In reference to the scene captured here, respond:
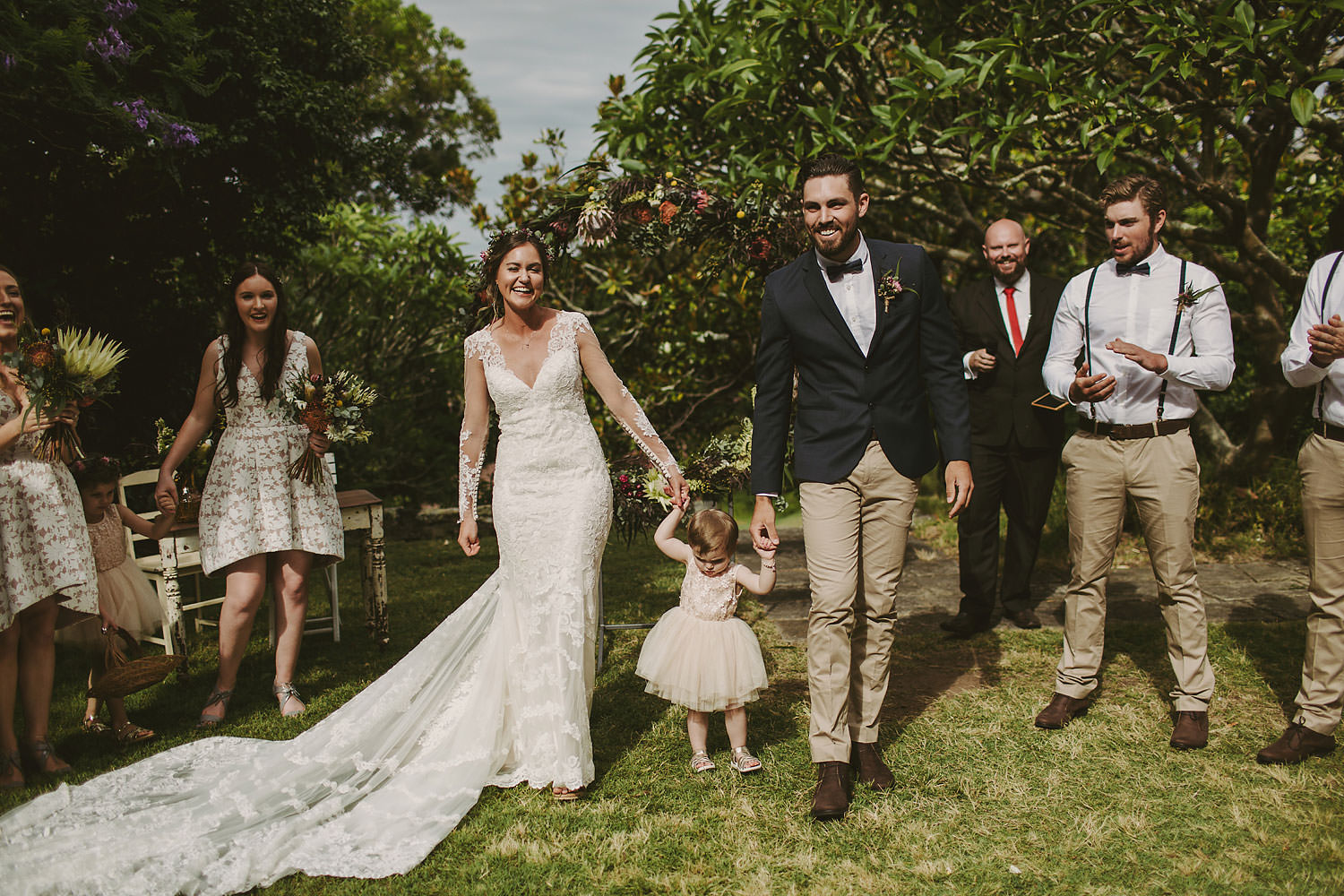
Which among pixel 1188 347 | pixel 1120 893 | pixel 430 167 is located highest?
pixel 430 167

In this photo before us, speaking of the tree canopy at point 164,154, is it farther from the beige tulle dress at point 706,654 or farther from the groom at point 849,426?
the beige tulle dress at point 706,654

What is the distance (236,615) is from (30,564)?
39.4 inches

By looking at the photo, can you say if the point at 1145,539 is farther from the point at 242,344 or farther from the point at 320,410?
the point at 242,344

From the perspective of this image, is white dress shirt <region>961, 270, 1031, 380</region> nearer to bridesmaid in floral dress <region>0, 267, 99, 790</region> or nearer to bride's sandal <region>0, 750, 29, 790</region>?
bridesmaid in floral dress <region>0, 267, 99, 790</region>

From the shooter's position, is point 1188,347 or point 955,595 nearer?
point 1188,347

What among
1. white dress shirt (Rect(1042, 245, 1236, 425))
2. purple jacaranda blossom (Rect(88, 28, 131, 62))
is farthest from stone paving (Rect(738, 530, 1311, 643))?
purple jacaranda blossom (Rect(88, 28, 131, 62))

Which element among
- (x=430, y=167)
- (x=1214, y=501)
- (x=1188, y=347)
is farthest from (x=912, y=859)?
(x=430, y=167)

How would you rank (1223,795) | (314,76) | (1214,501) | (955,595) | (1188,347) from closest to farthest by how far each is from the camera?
1. (1223,795)
2. (1188,347)
3. (955,595)
4. (1214,501)
5. (314,76)

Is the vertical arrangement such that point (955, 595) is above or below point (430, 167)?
below

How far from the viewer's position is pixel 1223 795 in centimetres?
354

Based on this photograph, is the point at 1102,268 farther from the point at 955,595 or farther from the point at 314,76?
the point at 314,76

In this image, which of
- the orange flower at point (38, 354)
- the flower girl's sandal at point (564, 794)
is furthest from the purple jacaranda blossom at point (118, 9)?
the flower girl's sandal at point (564, 794)

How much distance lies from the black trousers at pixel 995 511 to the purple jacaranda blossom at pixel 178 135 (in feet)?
17.0

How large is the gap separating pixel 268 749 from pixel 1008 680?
3709 millimetres
